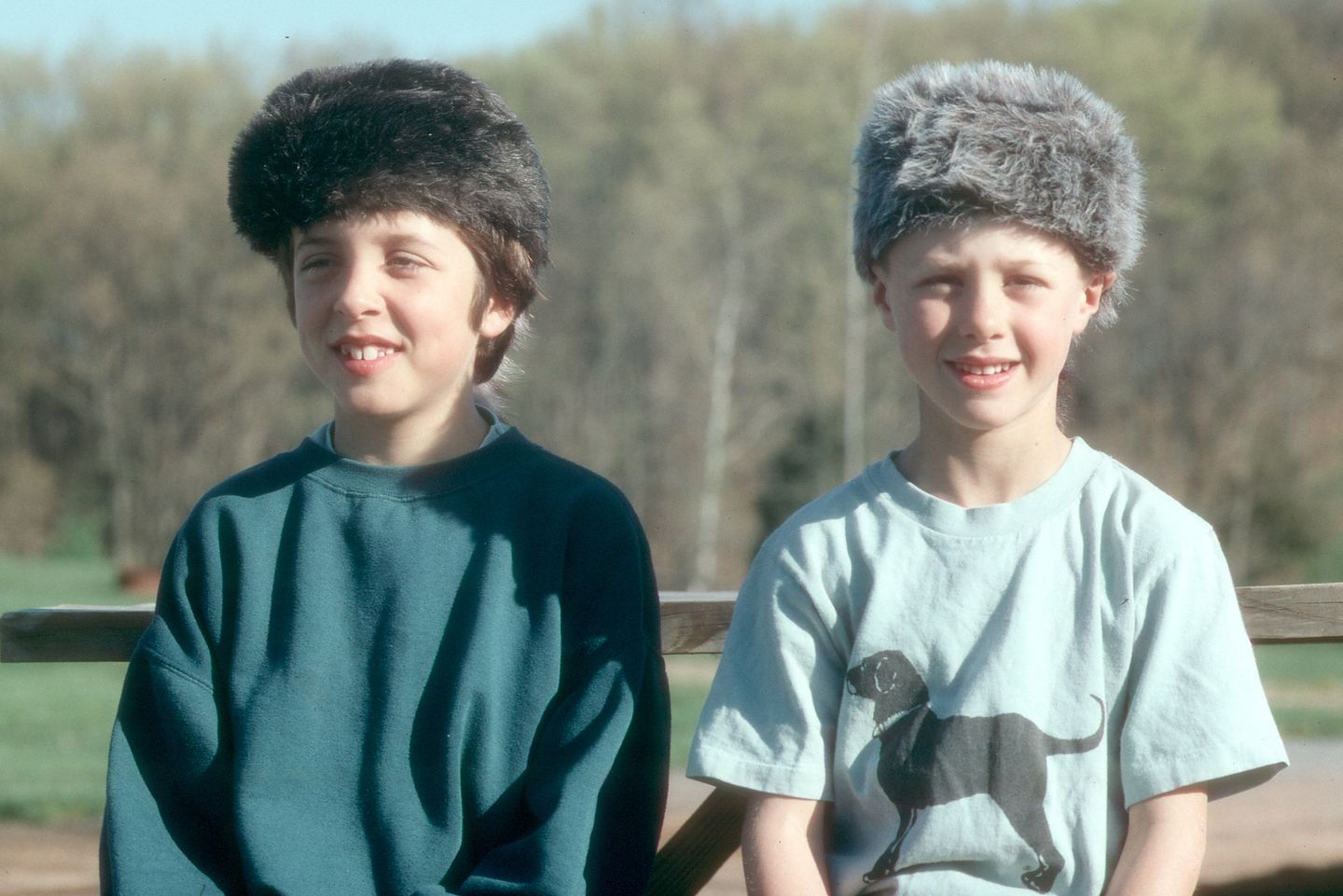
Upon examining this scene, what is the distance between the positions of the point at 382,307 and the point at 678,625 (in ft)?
2.22

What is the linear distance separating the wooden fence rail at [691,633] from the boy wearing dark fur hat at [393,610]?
0.45 feet

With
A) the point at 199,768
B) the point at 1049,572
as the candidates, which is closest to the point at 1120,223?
the point at 1049,572

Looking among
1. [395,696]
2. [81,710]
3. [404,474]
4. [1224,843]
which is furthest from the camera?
[81,710]

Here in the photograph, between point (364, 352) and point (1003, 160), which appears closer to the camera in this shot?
point (1003, 160)

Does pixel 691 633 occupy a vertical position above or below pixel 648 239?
above

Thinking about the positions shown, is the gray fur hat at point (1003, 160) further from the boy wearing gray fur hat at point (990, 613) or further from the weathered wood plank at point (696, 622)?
the weathered wood plank at point (696, 622)

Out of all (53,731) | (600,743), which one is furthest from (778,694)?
(53,731)

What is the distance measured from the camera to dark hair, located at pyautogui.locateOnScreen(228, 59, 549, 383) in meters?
2.37

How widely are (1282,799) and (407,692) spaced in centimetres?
606

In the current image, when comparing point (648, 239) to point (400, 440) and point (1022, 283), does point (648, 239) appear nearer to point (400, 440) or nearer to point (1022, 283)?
point (400, 440)

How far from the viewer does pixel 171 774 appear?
2.35 metres

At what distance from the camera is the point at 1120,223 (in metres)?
2.23

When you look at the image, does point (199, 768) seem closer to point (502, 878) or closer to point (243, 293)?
point (502, 878)

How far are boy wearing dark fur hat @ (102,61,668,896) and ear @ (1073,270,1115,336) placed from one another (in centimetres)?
70
